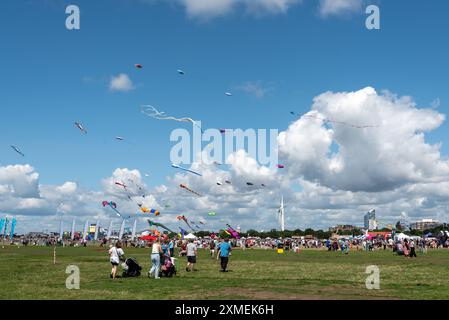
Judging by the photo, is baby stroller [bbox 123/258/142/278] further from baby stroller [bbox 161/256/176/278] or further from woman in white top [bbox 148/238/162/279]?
woman in white top [bbox 148/238/162/279]

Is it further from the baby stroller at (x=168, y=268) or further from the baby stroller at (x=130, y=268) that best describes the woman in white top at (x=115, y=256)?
the baby stroller at (x=168, y=268)

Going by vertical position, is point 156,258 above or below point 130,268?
above

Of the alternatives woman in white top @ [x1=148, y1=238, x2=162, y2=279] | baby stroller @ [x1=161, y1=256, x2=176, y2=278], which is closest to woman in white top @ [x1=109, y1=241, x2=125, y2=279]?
woman in white top @ [x1=148, y1=238, x2=162, y2=279]

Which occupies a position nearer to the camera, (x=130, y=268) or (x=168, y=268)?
(x=130, y=268)

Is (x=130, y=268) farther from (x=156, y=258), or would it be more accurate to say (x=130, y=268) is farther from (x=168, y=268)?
(x=156, y=258)

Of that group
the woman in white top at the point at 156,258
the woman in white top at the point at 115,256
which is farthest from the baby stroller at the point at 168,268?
the woman in white top at the point at 115,256

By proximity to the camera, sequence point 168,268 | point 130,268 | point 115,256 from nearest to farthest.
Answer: point 115,256, point 130,268, point 168,268

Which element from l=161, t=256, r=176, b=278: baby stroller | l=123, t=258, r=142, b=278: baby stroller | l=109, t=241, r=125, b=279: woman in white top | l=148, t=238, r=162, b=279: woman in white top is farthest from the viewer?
l=161, t=256, r=176, b=278: baby stroller

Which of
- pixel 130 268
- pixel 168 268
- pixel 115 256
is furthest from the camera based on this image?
pixel 168 268

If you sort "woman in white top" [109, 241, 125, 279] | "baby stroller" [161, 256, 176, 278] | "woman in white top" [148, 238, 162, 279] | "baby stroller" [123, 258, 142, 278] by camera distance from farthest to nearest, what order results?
"baby stroller" [161, 256, 176, 278] < "baby stroller" [123, 258, 142, 278] < "woman in white top" [148, 238, 162, 279] < "woman in white top" [109, 241, 125, 279]

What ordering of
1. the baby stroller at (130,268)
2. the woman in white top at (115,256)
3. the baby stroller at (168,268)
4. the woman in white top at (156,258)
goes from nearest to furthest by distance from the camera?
the woman in white top at (115,256) < the woman in white top at (156,258) < the baby stroller at (130,268) < the baby stroller at (168,268)

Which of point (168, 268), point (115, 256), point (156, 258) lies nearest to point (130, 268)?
point (115, 256)
